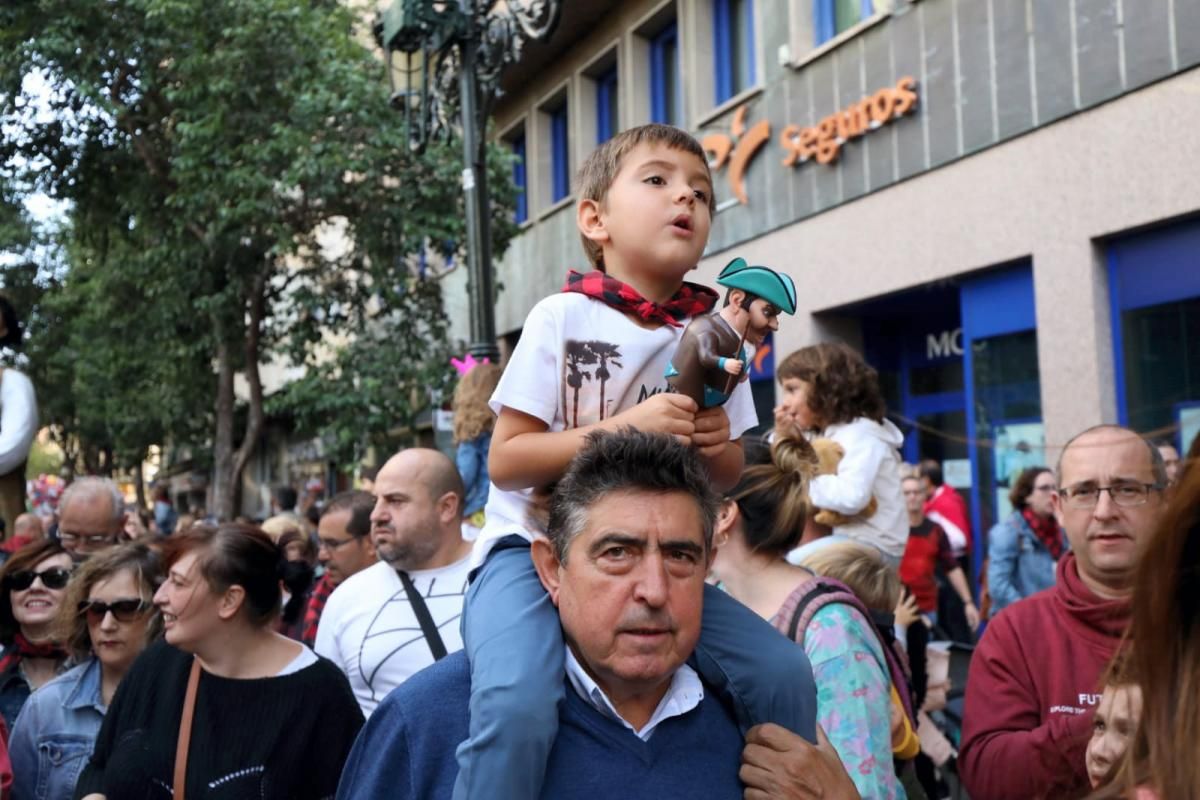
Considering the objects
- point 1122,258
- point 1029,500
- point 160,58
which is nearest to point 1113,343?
point 1122,258

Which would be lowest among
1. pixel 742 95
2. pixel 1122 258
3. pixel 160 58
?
pixel 1122 258

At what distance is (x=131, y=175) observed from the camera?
18484 millimetres

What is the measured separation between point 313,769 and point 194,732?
0.37 metres

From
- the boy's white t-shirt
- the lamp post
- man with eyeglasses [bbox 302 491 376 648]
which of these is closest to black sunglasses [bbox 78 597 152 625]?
man with eyeglasses [bbox 302 491 376 648]

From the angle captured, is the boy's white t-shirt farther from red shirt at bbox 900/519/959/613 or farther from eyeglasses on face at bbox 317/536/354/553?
red shirt at bbox 900/519/959/613

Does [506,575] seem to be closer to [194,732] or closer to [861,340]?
[194,732]

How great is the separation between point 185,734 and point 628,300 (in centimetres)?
207

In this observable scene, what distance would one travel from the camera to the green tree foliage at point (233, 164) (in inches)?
639

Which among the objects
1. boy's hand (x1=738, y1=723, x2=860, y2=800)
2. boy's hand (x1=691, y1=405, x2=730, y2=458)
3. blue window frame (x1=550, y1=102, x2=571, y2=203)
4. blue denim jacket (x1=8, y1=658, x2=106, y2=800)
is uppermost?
blue window frame (x1=550, y1=102, x2=571, y2=203)

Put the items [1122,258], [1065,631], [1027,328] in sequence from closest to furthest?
[1065,631] < [1122,258] < [1027,328]

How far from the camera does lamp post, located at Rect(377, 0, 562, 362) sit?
8344mm

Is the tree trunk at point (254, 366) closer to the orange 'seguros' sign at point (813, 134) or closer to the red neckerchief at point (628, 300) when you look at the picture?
the orange 'seguros' sign at point (813, 134)

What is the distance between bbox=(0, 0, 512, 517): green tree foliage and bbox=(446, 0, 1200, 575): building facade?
4.22 m

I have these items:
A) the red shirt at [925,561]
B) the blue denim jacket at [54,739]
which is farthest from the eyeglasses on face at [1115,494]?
the red shirt at [925,561]
